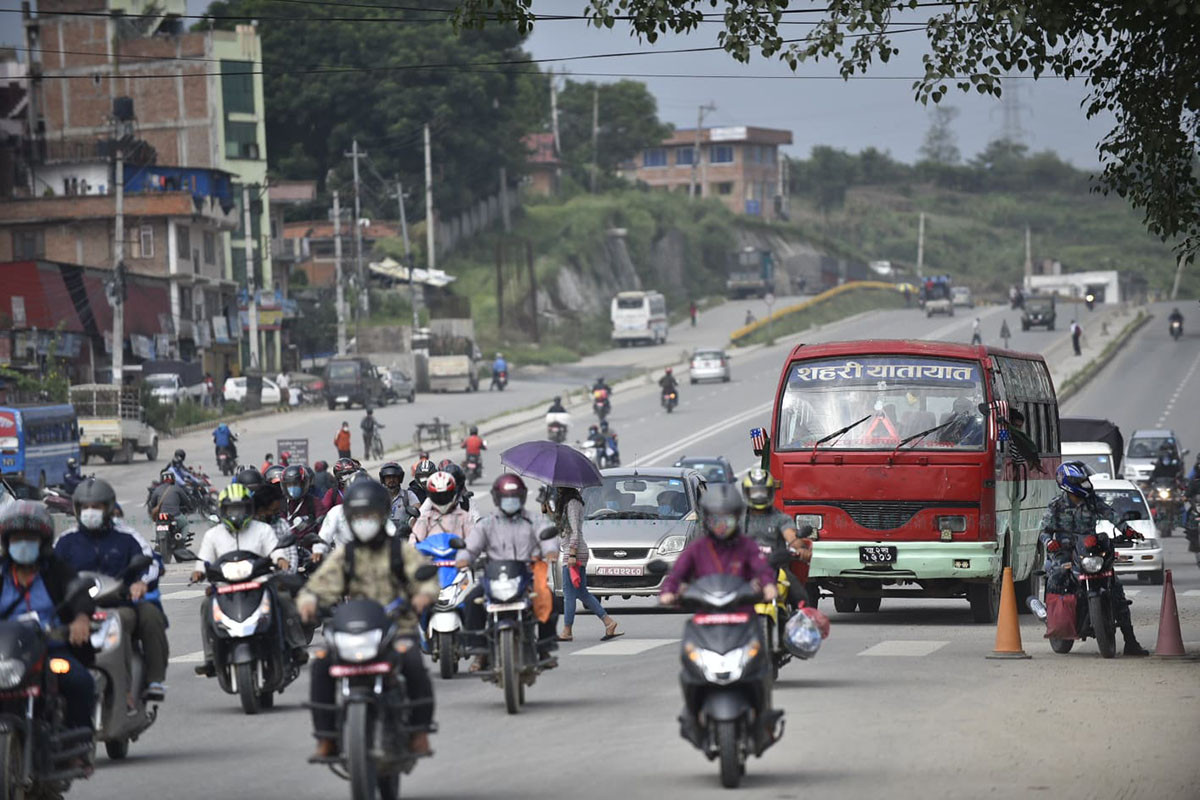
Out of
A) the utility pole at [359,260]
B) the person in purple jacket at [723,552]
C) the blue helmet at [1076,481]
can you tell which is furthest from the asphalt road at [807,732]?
the utility pole at [359,260]

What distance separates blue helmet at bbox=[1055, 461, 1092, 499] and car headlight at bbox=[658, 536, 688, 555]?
656 centimetres

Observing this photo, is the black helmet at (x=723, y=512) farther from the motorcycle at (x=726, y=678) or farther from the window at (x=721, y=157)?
the window at (x=721, y=157)

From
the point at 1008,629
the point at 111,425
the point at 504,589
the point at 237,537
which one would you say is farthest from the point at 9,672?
the point at 111,425

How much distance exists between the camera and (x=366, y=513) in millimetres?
9914

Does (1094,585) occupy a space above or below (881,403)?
below

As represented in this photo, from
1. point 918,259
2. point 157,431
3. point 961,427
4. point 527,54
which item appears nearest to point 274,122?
point 527,54

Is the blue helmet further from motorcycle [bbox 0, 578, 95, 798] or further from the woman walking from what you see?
motorcycle [bbox 0, 578, 95, 798]

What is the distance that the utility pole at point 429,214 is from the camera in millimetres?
99500

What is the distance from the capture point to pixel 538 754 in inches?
433

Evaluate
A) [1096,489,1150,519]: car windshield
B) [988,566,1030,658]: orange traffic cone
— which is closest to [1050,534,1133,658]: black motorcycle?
[988,566,1030,658]: orange traffic cone

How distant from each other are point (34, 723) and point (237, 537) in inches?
161

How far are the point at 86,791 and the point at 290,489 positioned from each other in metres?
7.86

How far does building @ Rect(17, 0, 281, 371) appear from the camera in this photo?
92.8 metres

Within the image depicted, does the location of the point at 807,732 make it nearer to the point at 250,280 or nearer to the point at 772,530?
the point at 772,530
